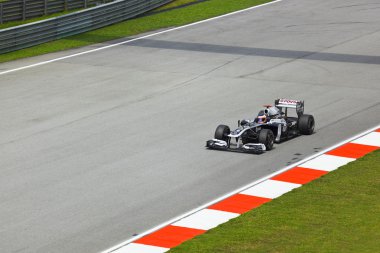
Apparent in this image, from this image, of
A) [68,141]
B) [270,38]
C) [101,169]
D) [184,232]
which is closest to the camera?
[184,232]

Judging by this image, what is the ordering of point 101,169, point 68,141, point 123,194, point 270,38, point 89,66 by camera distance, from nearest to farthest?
1. point 123,194
2. point 101,169
3. point 68,141
4. point 89,66
5. point 270,38

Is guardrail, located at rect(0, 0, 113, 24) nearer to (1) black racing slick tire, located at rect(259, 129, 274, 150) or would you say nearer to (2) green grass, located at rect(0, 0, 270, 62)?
(2) green grass, located at rect(0, 0, 270, 62)

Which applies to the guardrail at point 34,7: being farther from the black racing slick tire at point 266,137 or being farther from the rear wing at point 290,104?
the black racing slick tire at point 266,137

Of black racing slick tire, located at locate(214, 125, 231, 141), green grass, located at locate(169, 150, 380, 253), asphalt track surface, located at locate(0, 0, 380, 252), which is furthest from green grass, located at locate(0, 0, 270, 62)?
green grass, located at locate(169, 150, 380, 253)

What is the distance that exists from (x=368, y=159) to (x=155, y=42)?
692 inches

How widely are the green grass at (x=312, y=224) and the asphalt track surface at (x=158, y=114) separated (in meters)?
1.41

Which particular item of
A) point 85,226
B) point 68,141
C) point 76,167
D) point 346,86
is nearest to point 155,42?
point 346,86

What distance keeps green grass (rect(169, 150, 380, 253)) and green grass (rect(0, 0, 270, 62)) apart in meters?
19.4

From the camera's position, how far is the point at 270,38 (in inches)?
1427

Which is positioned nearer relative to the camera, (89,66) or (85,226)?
(85,226)

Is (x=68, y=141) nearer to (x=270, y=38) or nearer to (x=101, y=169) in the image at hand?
(x=101, y=169)

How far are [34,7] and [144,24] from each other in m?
5.10

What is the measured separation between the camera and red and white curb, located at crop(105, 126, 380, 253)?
15281 millimetres

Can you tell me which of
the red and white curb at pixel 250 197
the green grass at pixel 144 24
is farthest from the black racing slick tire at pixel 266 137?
the green grass at pixel 144 24
